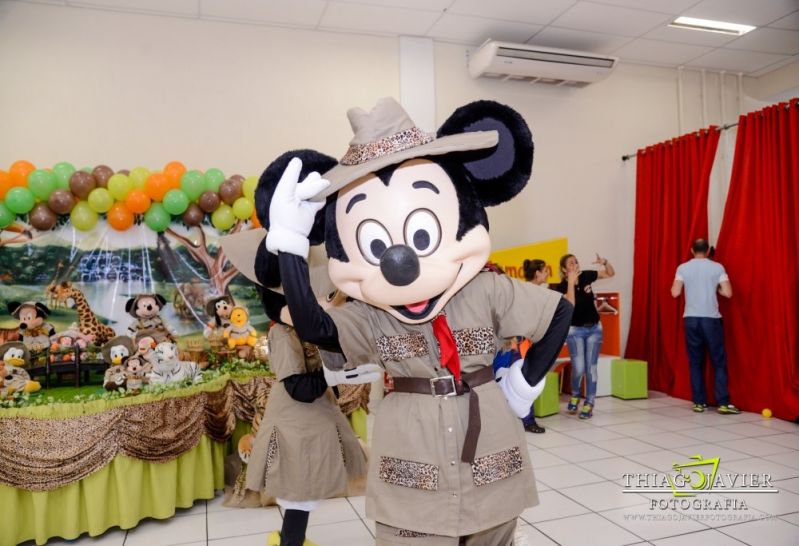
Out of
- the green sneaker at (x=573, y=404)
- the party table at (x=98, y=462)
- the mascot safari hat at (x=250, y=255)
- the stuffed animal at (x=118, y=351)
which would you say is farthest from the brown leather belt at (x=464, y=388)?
the green sneaker at (x=573, y=404)

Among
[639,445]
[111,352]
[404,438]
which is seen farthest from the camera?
[639,445]

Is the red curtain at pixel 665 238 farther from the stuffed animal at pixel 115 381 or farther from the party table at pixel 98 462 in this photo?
the stuffed animal at pixel 115 381

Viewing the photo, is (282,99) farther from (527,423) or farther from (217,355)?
(527,423)

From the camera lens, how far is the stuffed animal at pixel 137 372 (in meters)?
3.20

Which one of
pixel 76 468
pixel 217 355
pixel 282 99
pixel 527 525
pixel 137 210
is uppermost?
pixel 282 99

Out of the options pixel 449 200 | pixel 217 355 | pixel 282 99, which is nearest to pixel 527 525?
pixel 449 200

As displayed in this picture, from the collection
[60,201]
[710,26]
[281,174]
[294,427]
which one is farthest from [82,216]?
[710,26]

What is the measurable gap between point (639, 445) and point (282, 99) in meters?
4.01

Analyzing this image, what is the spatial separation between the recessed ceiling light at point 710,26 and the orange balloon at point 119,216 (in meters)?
4.95

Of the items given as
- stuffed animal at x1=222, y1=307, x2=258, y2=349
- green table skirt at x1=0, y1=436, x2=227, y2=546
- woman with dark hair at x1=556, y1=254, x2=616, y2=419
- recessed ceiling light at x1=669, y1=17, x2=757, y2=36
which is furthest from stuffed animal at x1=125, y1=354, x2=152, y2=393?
recessed ceiling light at x1=669, y1=17, x2=757, y2=36

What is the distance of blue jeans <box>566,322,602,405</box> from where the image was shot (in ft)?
17.0

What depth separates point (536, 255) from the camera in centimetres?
565

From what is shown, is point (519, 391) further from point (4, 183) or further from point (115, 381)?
point (4, 183)

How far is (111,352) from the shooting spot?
3.74 m
